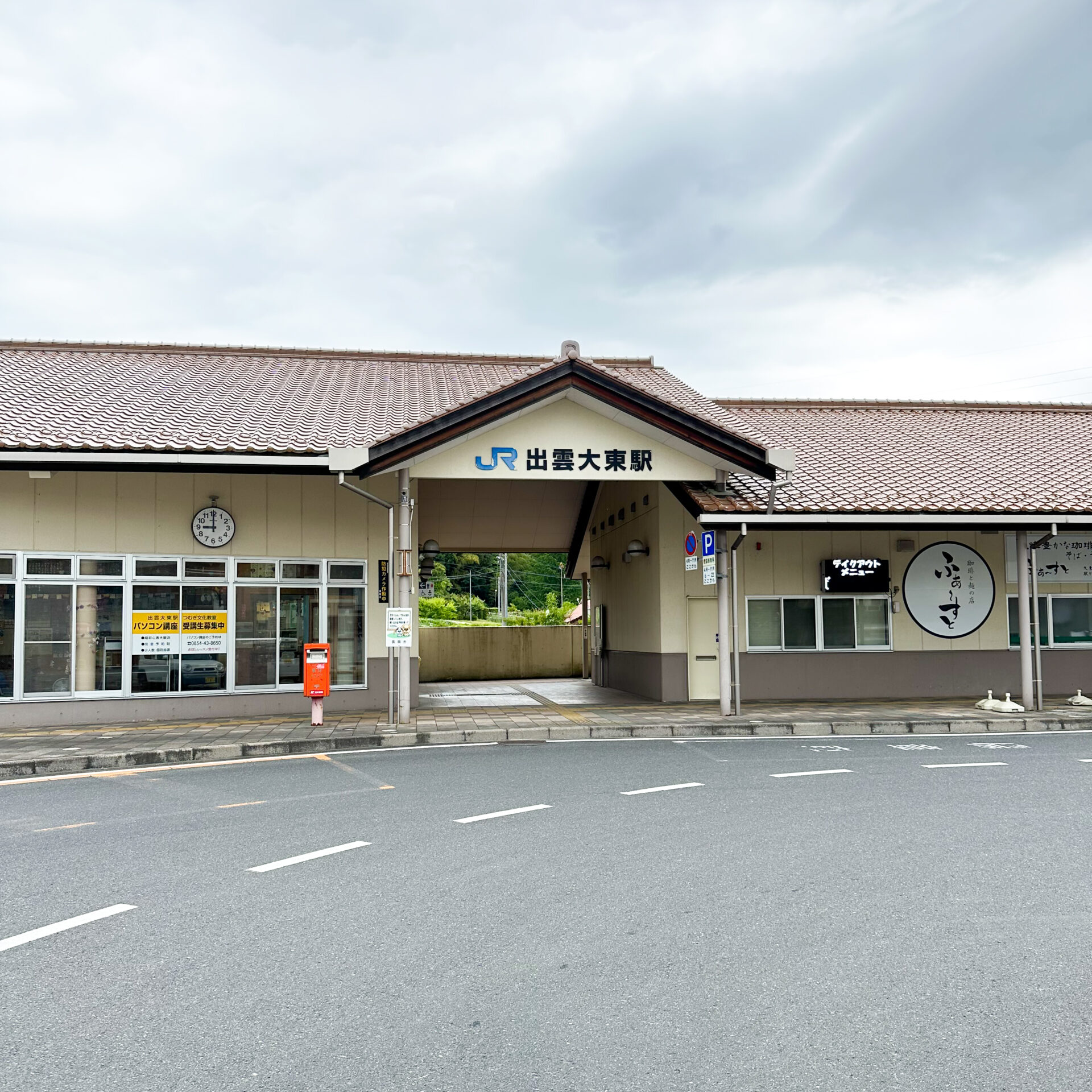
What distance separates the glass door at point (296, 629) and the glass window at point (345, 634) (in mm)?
232

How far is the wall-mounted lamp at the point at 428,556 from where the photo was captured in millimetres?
21375

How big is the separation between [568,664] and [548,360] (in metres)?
9.84

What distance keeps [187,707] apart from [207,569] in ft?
6.69

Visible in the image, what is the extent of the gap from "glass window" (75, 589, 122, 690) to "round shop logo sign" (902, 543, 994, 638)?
42.8ft

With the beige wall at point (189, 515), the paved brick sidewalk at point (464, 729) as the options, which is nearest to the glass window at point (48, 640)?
the beige wall at point (189, 515)

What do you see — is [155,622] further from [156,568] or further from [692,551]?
[692,551]

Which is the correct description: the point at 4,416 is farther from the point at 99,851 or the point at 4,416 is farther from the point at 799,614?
the point at 799,614

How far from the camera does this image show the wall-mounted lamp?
21.4m

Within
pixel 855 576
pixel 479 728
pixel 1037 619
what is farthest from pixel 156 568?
pixel 1037 619

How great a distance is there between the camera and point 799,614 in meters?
17.3

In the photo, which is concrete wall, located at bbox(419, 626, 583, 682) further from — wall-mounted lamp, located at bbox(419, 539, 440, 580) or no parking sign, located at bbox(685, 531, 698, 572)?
no parking sign, located at bbox(685, 531, 698, 572)

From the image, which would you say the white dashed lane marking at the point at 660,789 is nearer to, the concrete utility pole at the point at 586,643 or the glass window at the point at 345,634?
the glass window at the point at 345,634

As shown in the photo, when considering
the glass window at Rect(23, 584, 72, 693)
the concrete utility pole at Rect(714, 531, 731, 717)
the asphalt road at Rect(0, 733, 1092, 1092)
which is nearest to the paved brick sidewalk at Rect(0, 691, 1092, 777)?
the concrete utility pole at Rect(714, 531, 731, 717)

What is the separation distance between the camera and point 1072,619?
17.9 m
